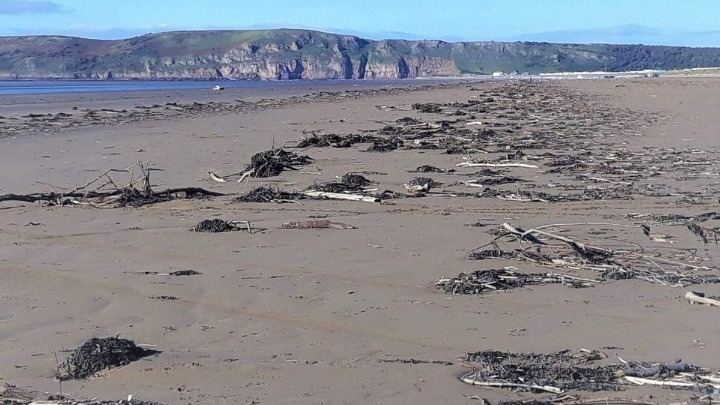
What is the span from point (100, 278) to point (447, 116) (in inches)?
671

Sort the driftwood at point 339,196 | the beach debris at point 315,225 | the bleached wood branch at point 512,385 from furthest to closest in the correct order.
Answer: the driftwood at point 339,196 → the beach debris at point 315,225 → the bleached wood branch at point 512,385

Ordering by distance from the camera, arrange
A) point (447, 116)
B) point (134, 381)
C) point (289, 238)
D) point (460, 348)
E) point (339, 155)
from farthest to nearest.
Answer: point (447, 116) → point (339, 155) → point (289, 238) → point (460, 348) → point (134, 381)

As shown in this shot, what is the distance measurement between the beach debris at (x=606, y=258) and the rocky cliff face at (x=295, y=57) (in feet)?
399

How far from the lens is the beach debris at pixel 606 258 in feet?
18.9

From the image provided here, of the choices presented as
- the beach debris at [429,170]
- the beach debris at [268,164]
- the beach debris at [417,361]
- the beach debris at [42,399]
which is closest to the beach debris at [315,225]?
the beach debris at [268,164]

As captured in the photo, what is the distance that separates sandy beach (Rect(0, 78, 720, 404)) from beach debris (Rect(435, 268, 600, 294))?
60mm

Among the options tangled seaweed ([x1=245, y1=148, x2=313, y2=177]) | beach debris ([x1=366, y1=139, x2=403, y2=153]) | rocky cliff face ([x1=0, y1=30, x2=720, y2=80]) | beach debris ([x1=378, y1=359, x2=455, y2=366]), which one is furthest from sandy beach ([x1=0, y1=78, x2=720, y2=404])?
rocky cliff face ([x1=0, y1=30, x2=720, y2=80])

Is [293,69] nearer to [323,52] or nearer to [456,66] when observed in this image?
[323,52]

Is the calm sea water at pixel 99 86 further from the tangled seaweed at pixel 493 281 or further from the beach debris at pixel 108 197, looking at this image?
the tangled seaweed at pixel 493 281

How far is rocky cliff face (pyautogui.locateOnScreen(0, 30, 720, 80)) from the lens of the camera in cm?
12825

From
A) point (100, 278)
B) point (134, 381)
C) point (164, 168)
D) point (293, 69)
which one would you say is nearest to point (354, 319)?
point (134, 381)

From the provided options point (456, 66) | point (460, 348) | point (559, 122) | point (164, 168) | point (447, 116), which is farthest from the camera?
point (456, 66)

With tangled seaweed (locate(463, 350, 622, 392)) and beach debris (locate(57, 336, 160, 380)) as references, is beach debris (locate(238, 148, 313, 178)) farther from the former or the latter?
tangled seaweed (locate(463, 350, 622, 392))

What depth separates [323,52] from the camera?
5728 inches
